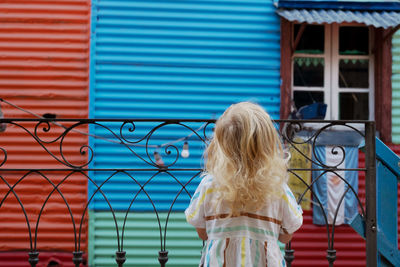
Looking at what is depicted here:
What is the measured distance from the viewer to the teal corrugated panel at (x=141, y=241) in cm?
547

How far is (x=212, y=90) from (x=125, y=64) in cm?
123

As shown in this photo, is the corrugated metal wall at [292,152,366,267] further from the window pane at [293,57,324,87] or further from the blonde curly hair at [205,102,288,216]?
the blonde curly hair at [205,102,288,216]

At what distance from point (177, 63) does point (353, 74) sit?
8.31ft

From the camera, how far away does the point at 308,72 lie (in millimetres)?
5945

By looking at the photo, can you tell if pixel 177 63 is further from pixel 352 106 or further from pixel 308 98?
pixel 352 106

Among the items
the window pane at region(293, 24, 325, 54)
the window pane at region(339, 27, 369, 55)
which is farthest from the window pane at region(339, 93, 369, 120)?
the window pane at region(293, 24, 325, 54)

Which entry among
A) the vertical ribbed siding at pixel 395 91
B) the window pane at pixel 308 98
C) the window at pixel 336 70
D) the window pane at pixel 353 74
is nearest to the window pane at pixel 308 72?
the window at pixel 336 70

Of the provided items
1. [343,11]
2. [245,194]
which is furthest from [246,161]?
[343,11]

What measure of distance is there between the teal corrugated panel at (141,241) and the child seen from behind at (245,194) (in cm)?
382

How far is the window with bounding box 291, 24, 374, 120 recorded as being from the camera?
5883 mm

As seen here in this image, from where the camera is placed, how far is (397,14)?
5.23 meters

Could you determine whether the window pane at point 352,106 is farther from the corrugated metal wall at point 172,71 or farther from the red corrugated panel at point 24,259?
the red corrugated panel at point 24,259

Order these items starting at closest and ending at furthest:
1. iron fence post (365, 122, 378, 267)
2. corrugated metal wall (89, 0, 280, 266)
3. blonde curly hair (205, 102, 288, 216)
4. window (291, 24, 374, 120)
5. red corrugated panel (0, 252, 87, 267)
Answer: blonde curly hair (205, 102, 288, 216), iron fence post (365, 122, 378, 267), red corrugated panel (0, 252, 87, 267), corrugated metal wall (89, 0, 280, 266), window (291, 24, 374, 120)

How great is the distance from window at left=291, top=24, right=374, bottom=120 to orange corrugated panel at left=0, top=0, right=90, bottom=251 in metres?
3.03
